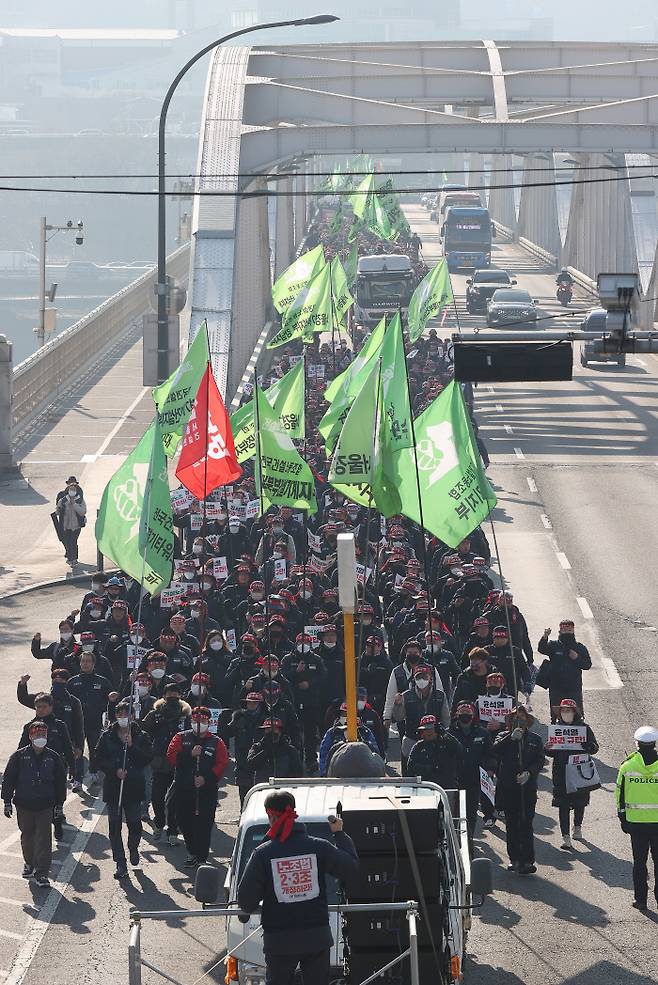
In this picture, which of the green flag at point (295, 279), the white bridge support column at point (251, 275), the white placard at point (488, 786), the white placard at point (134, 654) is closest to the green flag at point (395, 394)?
the white placard at point (134, 654)

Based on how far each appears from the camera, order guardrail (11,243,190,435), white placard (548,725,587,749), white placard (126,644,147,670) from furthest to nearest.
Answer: guardrail (11,243,190,435) < white placard (126,644,147,670) < white placard (548,725,587,749)

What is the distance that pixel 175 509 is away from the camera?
2705cm

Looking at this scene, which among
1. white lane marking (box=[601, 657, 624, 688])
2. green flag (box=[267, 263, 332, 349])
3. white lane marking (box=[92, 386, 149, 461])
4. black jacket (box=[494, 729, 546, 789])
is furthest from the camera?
white lane marking (box=[92, 386, 149, 461])

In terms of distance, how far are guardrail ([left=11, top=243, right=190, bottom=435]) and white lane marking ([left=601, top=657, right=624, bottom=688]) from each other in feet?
52.8

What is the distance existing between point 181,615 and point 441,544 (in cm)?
593

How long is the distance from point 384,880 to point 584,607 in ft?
49.3

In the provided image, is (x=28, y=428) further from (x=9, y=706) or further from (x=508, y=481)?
(x=9, y=706)

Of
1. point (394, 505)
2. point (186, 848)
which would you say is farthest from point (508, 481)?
point (186, 848)

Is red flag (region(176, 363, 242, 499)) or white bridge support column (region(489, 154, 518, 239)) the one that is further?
white bridge support column (region(489, 154, 518, 239))

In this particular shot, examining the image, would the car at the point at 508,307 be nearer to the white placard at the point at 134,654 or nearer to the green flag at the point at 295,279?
the green flag at the point at 295,279

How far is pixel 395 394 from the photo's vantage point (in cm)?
2305

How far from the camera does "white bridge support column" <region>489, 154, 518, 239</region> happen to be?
408ft

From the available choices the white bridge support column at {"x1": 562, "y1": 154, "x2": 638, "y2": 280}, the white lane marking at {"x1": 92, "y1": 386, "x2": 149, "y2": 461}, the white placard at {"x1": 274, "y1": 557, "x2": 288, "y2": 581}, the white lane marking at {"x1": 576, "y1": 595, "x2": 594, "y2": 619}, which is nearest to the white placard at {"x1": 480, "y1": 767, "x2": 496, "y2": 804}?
the white placard at {"x1": 274, "y1": 557, "x2": 288, "y2": 581}

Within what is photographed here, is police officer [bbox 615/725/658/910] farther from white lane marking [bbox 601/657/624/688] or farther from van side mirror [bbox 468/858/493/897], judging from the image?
white lane marking [bbox 601/657/624/688]
